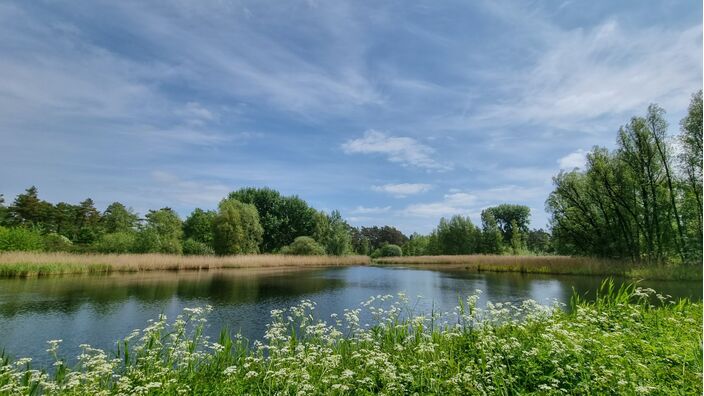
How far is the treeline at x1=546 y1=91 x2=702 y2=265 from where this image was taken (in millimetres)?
25000

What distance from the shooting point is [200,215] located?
192ft

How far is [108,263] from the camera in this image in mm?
25562

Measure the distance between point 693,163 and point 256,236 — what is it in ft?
139

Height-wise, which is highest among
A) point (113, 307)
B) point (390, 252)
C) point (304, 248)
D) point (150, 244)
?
point (150, 244)

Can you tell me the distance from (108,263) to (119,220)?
103 feet

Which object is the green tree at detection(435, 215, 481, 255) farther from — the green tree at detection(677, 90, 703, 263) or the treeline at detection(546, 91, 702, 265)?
the green tree at detection(677, 90, 703, 263)

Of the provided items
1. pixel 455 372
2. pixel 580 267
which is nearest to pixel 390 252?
pixel 580 267

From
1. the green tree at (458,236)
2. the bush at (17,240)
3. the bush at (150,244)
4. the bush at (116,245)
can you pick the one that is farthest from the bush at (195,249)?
the green tree at (458,236)

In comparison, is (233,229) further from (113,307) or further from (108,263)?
(113,307)

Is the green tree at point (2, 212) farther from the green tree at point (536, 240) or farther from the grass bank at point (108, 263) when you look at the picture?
the green tree at point (536, 240)

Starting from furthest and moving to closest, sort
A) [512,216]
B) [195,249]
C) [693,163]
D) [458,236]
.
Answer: [512,216] → [458,236] → [195,249] → [693,163]

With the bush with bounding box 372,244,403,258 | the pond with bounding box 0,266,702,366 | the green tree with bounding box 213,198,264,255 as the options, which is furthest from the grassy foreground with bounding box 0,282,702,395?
the bush with bounding box 372,244,403,258

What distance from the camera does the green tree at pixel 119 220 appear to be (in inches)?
2036

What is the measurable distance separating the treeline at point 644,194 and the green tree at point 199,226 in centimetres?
4677
